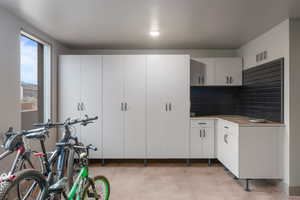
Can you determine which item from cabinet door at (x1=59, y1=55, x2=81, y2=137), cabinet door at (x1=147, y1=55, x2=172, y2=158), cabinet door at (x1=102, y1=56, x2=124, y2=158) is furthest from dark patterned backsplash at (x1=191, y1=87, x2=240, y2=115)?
cabinet door at (x1=59, y1=55, x2=81, y2=137)

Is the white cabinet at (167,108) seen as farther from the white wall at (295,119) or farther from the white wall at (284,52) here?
the white wall at (295,119)

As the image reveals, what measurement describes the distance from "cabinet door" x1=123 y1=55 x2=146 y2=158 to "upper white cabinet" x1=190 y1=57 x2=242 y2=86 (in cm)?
106

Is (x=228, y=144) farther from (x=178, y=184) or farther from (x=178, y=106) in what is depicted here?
(x=178, y=106)

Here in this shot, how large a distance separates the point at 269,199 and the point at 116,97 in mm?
2913

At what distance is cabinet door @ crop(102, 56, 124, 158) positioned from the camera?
4445mm

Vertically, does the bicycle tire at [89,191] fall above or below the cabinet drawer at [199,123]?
below

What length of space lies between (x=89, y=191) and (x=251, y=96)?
132 inches

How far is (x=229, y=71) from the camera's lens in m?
4.68

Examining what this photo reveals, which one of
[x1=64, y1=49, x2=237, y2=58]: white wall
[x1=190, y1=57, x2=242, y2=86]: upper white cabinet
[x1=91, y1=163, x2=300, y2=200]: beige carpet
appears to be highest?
[x1=64, y1=49, x2=237, y2=58]: white wall

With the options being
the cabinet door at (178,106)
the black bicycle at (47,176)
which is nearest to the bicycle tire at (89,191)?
the black bicycle at (47,176)

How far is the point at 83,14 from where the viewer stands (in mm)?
2994

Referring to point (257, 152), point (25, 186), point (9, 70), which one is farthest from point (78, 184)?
point (257, 152)

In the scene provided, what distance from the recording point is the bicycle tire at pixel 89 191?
2.07 m

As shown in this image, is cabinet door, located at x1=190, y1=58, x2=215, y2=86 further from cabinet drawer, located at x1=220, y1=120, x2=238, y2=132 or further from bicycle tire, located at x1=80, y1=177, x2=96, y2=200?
bicycle tire, located at x1=80, y1=177, x2=96, y2=200
